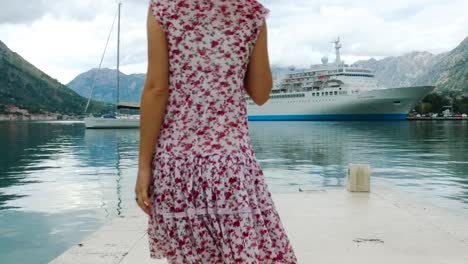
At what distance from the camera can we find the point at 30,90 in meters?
139

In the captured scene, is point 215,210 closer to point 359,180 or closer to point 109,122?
point 359,180

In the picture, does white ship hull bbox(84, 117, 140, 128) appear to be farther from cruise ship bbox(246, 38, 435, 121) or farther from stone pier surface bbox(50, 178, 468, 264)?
stone pier surface bbox(50, 178, 468, 264)

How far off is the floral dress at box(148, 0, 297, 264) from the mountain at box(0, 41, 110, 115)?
129329 mm

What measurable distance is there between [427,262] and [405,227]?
1.15 meters

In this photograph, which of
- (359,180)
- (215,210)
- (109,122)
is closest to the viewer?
(215,210)

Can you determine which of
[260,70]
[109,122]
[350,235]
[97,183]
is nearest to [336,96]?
[109,122]

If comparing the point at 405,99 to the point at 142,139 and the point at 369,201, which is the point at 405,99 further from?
the point at 142,139

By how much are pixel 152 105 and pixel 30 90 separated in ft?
483

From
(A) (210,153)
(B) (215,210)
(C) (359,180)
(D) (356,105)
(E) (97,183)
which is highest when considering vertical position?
(D) (356,105)

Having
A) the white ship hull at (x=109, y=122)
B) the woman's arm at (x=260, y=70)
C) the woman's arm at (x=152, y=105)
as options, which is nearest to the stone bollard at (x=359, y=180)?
the woman's arm at (x=260, y=70)

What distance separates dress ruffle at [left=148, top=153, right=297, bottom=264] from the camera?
1.42m

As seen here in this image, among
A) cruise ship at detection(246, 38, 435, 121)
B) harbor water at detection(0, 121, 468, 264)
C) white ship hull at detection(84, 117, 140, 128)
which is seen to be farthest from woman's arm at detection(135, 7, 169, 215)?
cruise ship at detection(246, 38, 435, 121)

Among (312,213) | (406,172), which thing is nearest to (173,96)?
(312,213)

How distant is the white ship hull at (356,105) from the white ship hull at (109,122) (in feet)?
101
